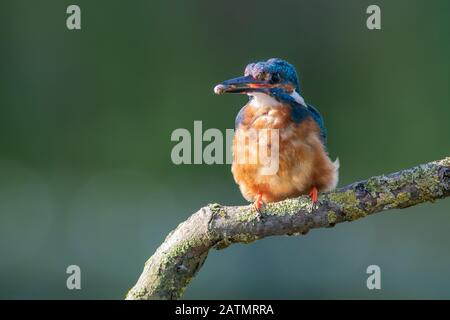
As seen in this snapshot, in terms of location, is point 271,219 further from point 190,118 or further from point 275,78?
point 190,118

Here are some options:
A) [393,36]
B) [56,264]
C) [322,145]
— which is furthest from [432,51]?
[322,145]

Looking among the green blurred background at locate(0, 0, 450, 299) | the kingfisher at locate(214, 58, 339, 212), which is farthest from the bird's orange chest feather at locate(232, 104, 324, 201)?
the green blurred background at locate(0, 0, 450, 299)

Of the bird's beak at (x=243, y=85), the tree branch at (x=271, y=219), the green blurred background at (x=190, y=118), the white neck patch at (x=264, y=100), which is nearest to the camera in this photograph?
the tree branch at (x=271, y=219)

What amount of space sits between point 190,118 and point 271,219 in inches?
147

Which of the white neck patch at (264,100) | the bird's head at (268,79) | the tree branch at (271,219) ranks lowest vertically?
the tree branch at (271,219)

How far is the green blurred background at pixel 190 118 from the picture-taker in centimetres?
505

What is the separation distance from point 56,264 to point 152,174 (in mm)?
956

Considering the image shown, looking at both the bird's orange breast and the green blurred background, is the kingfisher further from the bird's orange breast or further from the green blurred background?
the green blurred background

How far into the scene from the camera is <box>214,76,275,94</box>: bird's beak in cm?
237

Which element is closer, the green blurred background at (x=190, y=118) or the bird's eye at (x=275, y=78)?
the bird's eye at (x=275, y=78)

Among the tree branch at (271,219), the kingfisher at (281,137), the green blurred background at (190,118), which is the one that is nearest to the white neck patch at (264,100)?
the kingfisher at (281,137)

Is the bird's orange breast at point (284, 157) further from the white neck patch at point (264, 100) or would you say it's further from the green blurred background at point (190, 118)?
the green blurred background at point (190, 118)

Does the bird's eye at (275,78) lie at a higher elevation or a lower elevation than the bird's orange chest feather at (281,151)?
higher

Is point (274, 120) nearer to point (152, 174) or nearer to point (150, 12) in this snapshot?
point (152, 174)
